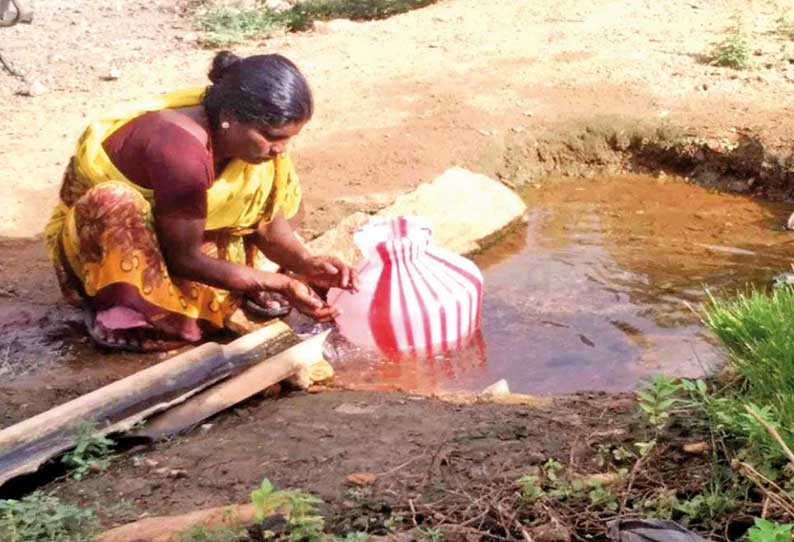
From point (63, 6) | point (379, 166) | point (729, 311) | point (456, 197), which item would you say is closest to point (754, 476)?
point (729, 311)

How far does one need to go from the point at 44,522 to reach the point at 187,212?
5.29 ft

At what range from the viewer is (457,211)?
5.48m

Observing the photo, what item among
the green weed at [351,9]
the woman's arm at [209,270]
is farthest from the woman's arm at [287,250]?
the green weed at [351,9]

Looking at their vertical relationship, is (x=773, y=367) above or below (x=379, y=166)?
above

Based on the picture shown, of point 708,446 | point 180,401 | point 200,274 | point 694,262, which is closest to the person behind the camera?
point 708,446

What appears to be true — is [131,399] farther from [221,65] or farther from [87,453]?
[221,65]

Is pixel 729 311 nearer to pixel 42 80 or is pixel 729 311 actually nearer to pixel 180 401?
pixel 180 401

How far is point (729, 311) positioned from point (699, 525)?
3.21 feet

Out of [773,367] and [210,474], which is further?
[210,474]

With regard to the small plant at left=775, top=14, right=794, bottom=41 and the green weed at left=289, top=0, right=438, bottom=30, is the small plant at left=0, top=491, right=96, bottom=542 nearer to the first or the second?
the small plant at left=775, top=14, right=794, bottom=41

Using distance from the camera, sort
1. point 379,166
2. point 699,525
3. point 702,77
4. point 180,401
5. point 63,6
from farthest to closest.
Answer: point 63,6
point 702,77
point 379,166
point 180,401
point 699,525

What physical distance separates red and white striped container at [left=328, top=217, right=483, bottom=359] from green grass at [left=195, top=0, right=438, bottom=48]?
509 cm

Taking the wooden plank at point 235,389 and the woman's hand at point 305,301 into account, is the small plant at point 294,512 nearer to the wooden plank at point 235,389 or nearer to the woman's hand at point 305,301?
the wooden plank at point 235,389

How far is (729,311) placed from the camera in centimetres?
320
